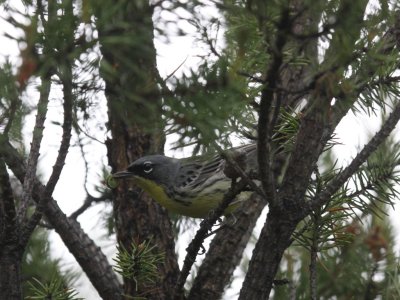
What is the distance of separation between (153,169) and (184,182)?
1.17ft

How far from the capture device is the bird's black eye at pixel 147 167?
3569 millimetres

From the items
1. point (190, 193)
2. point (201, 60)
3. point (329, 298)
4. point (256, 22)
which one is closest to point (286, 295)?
point (329, 298)

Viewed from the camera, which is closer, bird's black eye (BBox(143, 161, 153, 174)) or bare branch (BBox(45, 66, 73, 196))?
bare branch (BBox(45, 66, 73, 196))

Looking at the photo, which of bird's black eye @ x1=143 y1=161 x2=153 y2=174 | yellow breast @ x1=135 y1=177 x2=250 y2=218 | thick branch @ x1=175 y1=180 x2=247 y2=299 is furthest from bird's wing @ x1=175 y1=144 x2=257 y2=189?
thick branch @ x1=175 y1=180 x2=247 y2=299

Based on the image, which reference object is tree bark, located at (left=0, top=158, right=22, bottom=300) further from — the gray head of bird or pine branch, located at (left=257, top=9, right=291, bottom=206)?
the gray head of bird

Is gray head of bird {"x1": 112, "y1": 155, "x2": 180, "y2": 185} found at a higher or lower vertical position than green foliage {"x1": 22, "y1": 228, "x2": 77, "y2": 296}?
higher

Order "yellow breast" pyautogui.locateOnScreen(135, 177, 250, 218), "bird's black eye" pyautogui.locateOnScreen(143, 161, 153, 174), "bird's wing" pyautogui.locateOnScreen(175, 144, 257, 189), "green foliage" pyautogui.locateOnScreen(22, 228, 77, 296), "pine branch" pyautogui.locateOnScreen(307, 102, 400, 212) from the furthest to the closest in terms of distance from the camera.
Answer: "bird's wing" pyautogui.locateOnScreen(175, 144, 257, 189), "yellow breast" pyautogui.locateOnScreen(135, 177, 250, 218), "bird's black eye" pyautogui.locateOnScreen(143, 161, 153, 174), "green foliage" pyautogui.locateOnScreen(22, 228, 77, 296), "pine branch" pyautogui.locateOnScreen(307, 102, 400, 212)

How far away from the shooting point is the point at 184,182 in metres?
4.09

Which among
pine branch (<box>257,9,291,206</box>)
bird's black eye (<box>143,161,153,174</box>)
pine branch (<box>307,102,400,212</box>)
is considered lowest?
pine branch (<box>257,9,291,206</box>)

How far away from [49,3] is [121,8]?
0.12 metres

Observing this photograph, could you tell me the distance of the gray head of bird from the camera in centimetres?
348

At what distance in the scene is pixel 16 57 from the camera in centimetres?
128

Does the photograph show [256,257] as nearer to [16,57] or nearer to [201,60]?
[201,60]

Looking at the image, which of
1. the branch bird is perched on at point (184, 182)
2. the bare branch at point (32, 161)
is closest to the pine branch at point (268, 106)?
the bare branch at point (32, 161)
